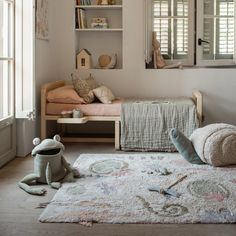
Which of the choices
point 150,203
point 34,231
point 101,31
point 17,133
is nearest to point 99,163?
point 17,133

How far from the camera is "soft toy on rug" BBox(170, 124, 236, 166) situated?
11.9 ft

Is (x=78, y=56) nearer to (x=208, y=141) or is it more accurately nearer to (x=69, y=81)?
(x=69, y=81)

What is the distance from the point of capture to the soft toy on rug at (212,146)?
362cm

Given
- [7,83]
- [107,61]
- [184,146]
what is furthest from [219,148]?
[107,61]

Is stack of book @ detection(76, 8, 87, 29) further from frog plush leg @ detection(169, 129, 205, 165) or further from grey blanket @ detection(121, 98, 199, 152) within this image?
frog plush leg @ detection(169, 129, 205, 165)

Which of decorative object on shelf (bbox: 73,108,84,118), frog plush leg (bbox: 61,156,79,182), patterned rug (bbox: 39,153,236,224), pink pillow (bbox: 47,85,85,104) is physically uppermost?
pink pillow (bbox: 47,85,85,104)

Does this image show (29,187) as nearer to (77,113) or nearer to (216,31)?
(77,113)

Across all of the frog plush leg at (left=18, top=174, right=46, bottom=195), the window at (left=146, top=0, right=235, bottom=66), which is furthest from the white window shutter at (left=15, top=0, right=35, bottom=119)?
the window at (left=146, top=0, right=235, bottom=66)

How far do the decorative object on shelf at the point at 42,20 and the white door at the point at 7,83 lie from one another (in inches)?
20.3

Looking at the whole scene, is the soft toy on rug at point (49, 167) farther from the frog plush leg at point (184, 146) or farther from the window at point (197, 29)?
the window at point (197, 29)

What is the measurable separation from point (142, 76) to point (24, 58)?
173cm

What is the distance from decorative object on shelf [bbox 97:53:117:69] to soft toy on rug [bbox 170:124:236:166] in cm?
189

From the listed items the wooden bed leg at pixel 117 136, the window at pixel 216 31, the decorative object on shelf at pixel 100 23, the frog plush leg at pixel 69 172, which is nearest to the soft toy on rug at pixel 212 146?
the wooden bed leg at pixel 117 136

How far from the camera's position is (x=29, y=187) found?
10.0 feet
